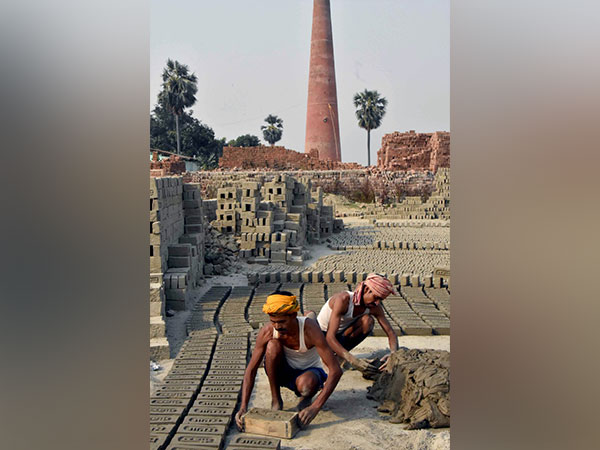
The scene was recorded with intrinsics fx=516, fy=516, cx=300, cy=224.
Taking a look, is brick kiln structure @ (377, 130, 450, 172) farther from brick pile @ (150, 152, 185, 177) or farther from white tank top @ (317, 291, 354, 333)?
white tank top @ (317, 291, 354, 333)

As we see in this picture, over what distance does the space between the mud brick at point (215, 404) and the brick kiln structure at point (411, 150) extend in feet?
94.1

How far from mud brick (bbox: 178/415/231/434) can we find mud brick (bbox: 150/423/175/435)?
8cm

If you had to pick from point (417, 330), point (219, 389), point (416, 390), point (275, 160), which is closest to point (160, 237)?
point (219, 389)

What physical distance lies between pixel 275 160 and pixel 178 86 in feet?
28.3

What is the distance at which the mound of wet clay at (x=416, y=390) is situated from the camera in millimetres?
3938

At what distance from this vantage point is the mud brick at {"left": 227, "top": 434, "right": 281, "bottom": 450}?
348 centimetres

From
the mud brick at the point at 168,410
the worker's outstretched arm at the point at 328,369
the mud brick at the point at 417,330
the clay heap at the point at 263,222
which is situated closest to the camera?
the worker's outstretched arm at the point at 328,369

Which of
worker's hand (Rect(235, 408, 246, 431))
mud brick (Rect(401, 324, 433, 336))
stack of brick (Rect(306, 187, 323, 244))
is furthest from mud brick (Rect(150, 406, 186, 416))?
stack of brick (Rect(306, 187, 323, 244))

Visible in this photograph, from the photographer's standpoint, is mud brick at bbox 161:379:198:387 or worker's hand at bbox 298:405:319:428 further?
mud brick at bbox 161:379:198:387

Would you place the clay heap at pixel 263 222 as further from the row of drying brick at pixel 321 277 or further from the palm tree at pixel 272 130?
the palm tree at pixel 272 130

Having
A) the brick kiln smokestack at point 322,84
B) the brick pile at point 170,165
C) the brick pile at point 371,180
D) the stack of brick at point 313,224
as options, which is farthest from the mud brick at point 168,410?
the brick kiln smokestack at point 322,84
